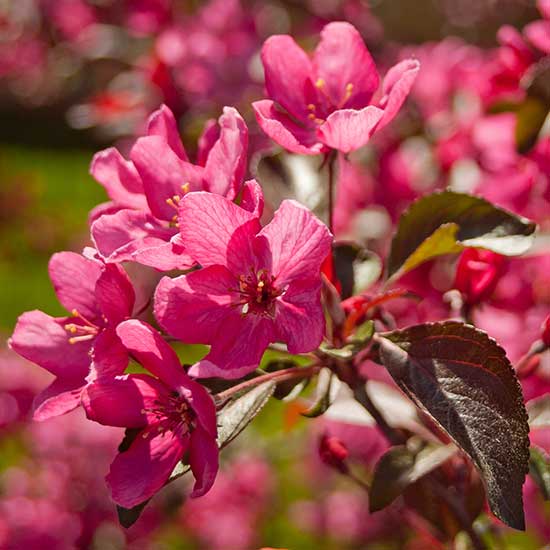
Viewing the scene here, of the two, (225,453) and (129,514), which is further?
(225,453)

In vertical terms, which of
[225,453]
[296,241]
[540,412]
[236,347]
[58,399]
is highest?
[296,241]

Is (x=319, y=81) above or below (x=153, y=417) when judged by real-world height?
above

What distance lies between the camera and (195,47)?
244 centimetres

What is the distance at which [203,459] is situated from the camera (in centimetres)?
90

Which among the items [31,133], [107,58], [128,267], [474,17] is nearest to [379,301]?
[107,58]

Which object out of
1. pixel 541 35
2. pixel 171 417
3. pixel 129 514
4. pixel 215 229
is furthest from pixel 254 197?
pixel 541 35

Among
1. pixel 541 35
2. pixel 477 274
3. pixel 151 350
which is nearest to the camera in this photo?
pixel 151 350

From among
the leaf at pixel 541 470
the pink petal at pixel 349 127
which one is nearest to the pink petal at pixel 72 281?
the pink petal at pixel 349 127

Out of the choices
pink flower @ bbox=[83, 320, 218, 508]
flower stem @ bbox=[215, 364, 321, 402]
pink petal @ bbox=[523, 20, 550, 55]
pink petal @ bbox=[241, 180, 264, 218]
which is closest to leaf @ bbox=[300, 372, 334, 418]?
flower stem @ bbox=[215, 364, 321, 402]

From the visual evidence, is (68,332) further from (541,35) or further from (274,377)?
(541,35)

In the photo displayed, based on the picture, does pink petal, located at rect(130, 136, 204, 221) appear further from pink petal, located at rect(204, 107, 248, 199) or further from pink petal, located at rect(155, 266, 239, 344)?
pink petal, located at rect(155, 266, 239, 344)

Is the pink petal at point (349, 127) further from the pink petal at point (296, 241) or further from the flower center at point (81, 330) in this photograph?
the flower center at point (81, 330)

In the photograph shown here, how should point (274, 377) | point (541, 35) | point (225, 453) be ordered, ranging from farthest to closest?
1. point (225, 453)
2. point (541, 35)
3. point (274, 377)

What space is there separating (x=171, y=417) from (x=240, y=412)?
0.08 metres
